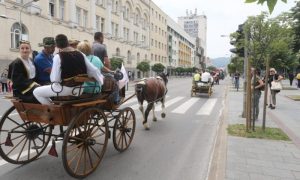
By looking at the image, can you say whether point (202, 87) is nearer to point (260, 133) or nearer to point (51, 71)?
point (260, 133)

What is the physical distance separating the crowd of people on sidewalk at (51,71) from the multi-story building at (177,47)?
88.7m

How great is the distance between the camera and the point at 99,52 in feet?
23.0

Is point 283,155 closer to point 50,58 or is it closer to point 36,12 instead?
point 50,58

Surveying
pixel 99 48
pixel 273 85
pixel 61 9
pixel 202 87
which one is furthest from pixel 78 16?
pixel 99 48

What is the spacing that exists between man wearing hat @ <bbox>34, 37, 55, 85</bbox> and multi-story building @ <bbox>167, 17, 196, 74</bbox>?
88.7 metres

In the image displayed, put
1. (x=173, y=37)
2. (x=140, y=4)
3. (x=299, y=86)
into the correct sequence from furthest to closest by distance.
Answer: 1. (x=173, y=37)
2. (x=140, y=4)
3. (x=299, y=86)

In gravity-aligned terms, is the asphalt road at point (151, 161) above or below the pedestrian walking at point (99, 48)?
below

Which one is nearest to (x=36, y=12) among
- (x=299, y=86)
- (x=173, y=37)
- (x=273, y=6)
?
(x=299, y=86)

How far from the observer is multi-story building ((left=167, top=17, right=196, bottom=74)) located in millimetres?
97500

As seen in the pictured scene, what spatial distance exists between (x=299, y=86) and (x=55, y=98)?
33180 mm

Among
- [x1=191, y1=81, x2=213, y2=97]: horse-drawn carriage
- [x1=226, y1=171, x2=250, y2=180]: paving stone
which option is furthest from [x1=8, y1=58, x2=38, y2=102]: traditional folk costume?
[x1=191, y1=81, x2=213, y2=97]: horse-drawn carriage

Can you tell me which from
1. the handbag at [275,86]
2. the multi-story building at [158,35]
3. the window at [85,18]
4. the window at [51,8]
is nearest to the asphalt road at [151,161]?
the handbag at [275,86]

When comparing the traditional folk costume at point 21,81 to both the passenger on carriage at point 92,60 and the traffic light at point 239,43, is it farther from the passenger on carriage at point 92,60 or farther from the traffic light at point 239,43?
the traffic light at point 239,43

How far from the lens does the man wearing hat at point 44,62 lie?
5.69 meters
